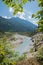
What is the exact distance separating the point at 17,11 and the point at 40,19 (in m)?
9.33

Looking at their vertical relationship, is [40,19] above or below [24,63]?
above

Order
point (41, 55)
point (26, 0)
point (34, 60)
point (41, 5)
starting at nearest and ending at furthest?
point (26, 0) < point (41, 5) < point (41, 55) < point (34, 60)

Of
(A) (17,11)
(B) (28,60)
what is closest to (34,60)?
(B) (28,60)

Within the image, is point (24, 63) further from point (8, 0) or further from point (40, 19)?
point (8, 0)

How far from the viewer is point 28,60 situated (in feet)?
101

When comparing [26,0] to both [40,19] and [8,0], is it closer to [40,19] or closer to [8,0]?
[8,0]

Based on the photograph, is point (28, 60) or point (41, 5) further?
point (28, 60)

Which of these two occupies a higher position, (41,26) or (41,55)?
(41,26)

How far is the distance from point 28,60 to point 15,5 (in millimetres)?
25202

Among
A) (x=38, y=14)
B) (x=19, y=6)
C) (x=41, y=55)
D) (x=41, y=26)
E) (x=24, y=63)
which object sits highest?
(x=19, y=6)


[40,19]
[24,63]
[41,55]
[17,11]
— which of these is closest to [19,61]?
[24,63]

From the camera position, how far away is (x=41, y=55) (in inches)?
1071

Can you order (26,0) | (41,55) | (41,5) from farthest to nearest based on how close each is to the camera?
(41,55) < (41,5) < (26,0)

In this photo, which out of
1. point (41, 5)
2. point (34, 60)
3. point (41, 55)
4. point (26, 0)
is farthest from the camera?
point (34, 60)
